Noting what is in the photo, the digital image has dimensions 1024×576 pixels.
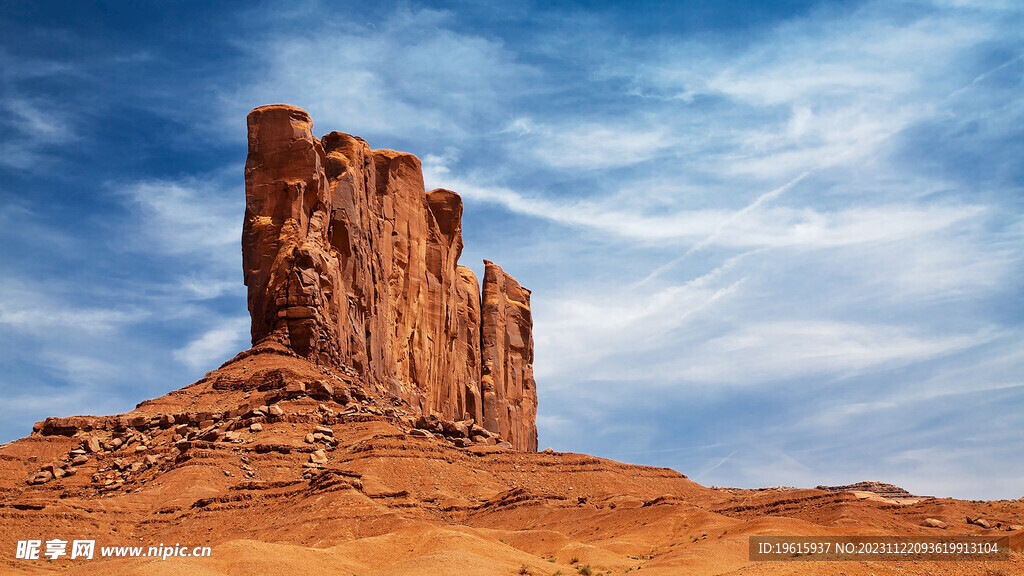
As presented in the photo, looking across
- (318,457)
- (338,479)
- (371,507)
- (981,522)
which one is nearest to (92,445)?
(318,457)

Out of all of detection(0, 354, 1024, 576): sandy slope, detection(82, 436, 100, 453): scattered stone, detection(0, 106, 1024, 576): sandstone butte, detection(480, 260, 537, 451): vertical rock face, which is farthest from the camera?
detection(480, 260, 537, 451): vertical rock face

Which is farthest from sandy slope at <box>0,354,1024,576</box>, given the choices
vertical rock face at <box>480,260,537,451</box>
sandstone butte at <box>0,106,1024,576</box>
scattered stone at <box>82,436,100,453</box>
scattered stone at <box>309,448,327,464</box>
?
vertical rock face at <box>480,260,537,451</box>

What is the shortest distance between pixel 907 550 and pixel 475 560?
14085 millimetres

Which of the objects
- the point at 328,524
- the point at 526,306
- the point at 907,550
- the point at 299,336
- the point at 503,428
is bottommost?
the point at 907,550

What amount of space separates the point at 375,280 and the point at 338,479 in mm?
40143

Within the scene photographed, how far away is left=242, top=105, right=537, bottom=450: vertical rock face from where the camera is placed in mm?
68500

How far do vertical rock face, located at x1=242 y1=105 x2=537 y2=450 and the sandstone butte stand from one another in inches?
8.5

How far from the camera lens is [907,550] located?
33.6 metres

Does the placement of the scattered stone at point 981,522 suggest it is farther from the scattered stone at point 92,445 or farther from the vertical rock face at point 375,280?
the scattered stone at point 92,445

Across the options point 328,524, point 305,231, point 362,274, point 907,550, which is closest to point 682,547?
point 907,550

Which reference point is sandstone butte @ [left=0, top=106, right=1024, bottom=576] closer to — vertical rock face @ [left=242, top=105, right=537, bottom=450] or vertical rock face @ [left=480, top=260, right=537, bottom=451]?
vertical rock face @ [left=242, top=105, right=537, bottom=450]

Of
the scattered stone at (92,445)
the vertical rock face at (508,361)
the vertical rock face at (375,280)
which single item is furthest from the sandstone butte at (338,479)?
the vertical rock face at (508,361)

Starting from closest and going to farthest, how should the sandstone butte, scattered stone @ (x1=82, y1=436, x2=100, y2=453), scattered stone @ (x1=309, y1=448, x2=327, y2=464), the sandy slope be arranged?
the sandy slope → the sandstone butte → scattered stone @ (x1=309, y1=448, x2=327, y2=464) → scattered stone @ (x1=82, y1=436, x2=100, y2=453)

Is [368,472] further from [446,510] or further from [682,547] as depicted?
[682,547]
